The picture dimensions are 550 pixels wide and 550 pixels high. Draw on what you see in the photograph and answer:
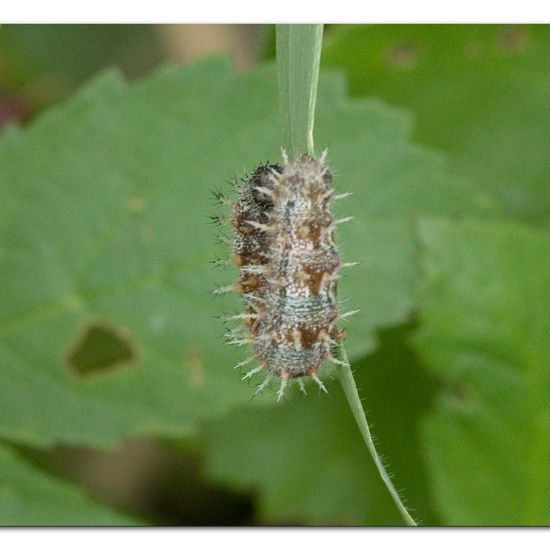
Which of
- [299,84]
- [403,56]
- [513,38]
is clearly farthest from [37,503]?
[513,38]

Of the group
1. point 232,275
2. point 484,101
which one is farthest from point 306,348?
point 484,101

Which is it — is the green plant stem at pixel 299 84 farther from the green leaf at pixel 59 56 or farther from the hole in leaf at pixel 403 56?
the green leaf at pixel 59 56

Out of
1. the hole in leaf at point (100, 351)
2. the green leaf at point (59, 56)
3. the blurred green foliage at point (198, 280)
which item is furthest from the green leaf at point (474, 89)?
the hole in leaf at point (100, 351)

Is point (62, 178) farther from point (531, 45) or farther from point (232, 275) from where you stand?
point (531, 45)

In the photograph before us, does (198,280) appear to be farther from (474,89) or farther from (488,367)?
(474,89)

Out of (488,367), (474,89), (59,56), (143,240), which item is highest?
(59,56)
